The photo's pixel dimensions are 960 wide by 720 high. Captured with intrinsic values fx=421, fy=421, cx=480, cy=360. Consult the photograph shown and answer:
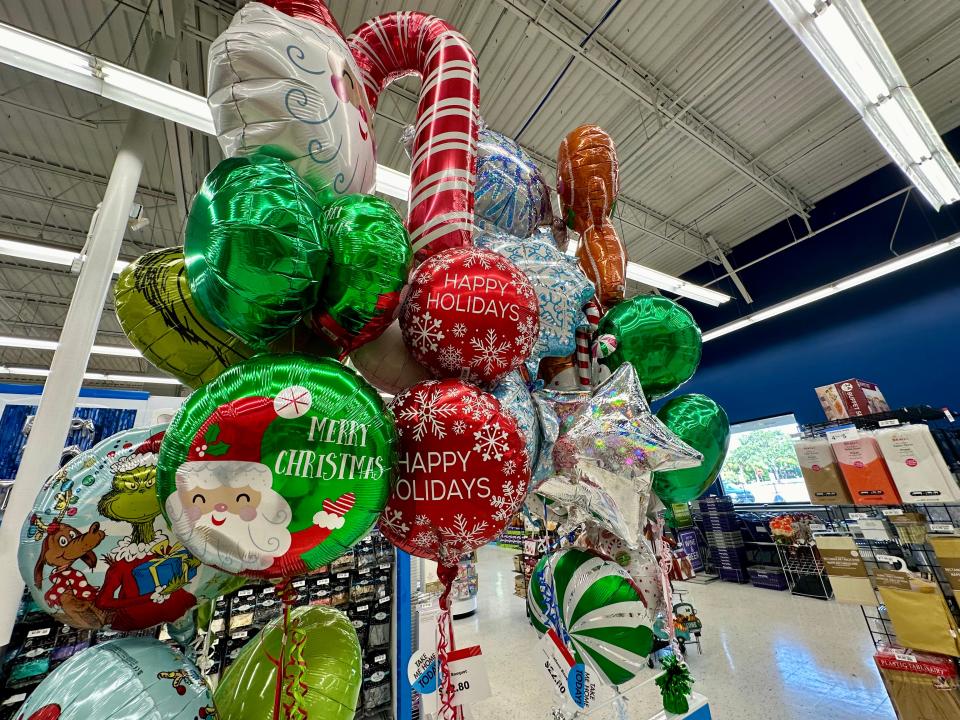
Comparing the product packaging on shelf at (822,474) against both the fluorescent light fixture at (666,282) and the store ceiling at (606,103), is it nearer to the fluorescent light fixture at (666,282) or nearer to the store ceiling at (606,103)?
the fluorescent light fixture at (666,282)

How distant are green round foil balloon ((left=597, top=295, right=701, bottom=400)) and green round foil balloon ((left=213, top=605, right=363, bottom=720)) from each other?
0.75 m

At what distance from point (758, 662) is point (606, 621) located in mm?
3334

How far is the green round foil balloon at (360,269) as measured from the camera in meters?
0.51

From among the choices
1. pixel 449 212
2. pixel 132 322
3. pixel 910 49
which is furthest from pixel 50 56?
pixel 910 49

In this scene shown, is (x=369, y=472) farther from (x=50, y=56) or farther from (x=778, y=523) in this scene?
(x=778, y=523)

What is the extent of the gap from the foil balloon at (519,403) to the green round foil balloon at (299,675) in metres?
0.39

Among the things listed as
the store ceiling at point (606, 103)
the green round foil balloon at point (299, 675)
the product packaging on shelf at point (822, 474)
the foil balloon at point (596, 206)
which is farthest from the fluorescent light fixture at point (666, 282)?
the green round foil balloon at point (299, 675)

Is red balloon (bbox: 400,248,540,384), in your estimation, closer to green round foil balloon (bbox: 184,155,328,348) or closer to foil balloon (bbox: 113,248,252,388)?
green round foil balloon (bbox: 184,155,328,348)

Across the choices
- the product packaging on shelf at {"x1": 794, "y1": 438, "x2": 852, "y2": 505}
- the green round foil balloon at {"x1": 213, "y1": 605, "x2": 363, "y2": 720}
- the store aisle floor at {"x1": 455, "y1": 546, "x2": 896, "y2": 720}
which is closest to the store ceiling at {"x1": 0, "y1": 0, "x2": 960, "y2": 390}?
the product packaging on shelf at {"x1": 794, "y1": 438, "x2": 852, "y2": 505}

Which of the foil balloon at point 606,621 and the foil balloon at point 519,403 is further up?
the foil balloon at point 519,403

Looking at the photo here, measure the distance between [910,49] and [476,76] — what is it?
537cm

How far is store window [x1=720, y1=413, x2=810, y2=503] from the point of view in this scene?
238 inches

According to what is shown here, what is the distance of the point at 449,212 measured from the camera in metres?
0.75

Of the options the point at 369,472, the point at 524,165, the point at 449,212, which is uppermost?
the point at 524,165
